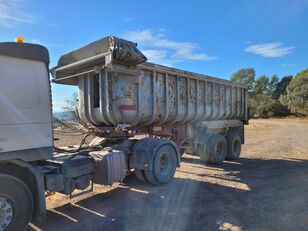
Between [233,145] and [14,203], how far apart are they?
8.62 meters

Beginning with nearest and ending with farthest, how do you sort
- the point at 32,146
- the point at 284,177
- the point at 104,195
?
1. the point at 32,146
2. the point at 104,195
3. the point at 284,177

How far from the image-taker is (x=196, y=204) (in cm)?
541

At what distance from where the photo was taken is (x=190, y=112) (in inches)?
336

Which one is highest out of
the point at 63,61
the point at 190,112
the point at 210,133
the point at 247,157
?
the point at 63,61

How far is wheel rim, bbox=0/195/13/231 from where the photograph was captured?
3605 millimetres

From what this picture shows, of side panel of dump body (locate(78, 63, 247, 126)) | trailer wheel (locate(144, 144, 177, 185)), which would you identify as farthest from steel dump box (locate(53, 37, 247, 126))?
trailer wheel (locate(144, 144, 177, 185))

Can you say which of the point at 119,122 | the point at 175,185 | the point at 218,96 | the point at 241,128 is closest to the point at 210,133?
the point at 218,96

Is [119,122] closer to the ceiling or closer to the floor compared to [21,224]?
closer to the ceiling

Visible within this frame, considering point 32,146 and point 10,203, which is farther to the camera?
point 32,146

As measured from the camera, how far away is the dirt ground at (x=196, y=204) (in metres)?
4.49

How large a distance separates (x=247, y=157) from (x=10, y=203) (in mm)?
9701

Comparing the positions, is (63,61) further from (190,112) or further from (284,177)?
(284,177)

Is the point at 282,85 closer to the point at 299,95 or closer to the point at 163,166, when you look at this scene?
the point at 299,95

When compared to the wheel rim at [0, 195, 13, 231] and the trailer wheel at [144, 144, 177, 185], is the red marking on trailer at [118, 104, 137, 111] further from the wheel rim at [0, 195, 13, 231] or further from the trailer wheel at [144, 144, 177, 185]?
the wheel rim at [0, 195, 13, 231]
